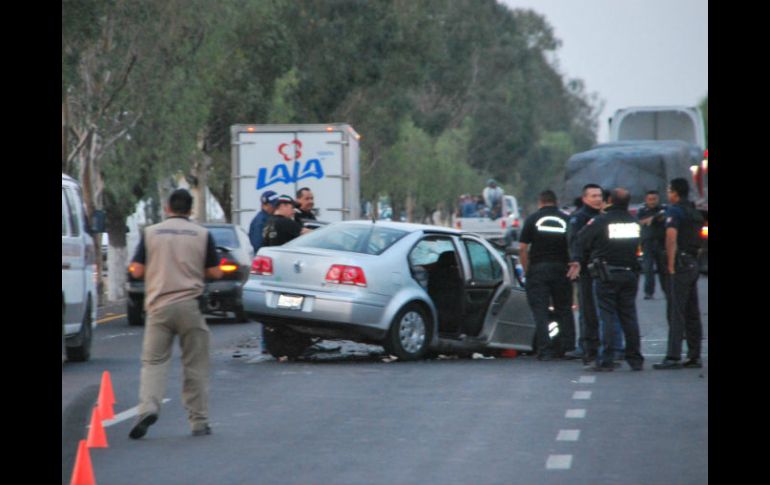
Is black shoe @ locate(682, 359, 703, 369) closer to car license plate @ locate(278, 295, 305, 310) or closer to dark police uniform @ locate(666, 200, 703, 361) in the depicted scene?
dark police uniform @ locate(666, 200, 703, 361)

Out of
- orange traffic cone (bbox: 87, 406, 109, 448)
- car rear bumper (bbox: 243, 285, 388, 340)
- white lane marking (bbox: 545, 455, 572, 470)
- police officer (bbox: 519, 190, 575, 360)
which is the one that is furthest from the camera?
police officer (bbox: 519, 190, 575, 360)

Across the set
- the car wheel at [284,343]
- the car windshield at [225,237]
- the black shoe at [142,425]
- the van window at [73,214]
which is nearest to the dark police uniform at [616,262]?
the car wheel at [284,343]

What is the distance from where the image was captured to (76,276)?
653 inches

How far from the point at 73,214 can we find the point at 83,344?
1.41 m

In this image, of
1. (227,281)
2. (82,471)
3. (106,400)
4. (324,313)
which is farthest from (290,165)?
(82,471)

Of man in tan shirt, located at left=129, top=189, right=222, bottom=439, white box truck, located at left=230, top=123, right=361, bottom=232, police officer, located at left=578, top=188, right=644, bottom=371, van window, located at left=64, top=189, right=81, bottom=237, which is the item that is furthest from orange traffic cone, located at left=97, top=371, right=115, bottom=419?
white box truck, located at left=230, top=123, right=361, bottom=232

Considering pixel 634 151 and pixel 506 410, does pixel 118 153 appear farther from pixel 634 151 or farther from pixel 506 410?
pixel 506 410

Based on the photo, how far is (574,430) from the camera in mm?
11172

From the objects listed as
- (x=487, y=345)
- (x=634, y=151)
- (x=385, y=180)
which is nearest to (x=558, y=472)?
(x=487, y=345)

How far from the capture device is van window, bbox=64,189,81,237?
1675cm

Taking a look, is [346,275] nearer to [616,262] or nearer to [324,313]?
[324,313]

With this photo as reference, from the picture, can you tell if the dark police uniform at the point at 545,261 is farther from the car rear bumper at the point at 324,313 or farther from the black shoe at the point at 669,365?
the car rear bumper at the point at 324,313

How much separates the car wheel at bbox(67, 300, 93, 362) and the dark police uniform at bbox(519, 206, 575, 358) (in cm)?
470
